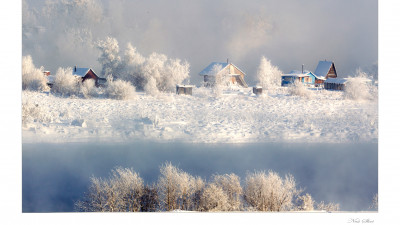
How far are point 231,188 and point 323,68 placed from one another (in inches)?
137

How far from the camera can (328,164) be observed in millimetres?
8281

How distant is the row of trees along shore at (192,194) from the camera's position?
25.1 feet

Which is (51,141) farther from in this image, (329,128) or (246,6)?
(329,128)

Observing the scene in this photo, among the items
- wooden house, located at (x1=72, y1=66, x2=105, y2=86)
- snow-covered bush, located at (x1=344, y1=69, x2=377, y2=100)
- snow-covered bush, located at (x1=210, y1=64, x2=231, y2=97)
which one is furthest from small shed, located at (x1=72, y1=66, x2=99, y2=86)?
snow-covered bush, located at (x1=344, y1=69, x2=377, y2=100)

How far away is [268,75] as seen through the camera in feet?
28.6

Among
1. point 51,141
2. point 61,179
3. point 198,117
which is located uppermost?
point 198,117

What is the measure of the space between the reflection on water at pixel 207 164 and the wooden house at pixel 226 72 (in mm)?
1507

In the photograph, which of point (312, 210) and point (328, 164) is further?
point (328, 164)

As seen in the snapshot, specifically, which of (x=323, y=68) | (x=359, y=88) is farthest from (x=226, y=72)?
(x=359, y=88)

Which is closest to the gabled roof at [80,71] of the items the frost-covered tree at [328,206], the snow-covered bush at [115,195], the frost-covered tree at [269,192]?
the snow-covered bush at [115,195]

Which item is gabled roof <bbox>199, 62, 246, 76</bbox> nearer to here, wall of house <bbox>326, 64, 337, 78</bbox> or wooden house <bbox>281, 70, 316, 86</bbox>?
wooden house <bbox>281, 70, 316, 86</bbox>
